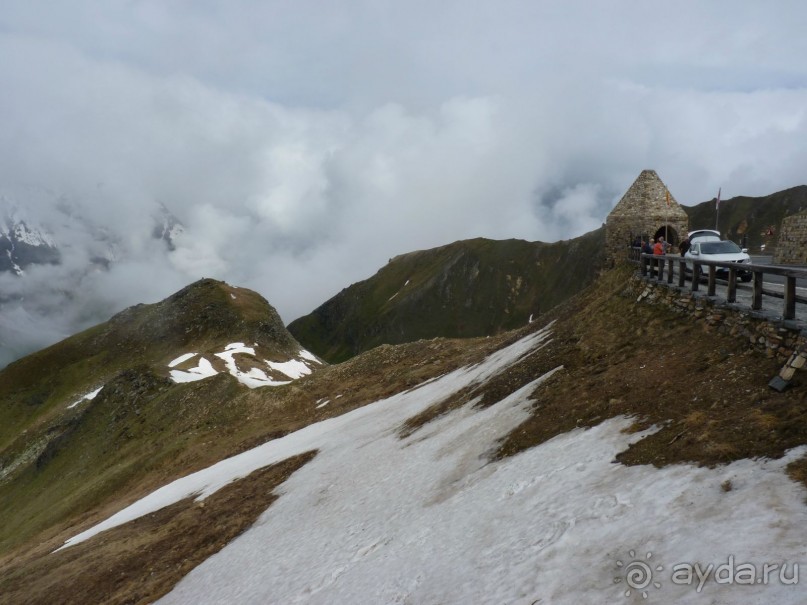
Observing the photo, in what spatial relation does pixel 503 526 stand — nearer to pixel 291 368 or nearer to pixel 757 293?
pixel 757 293

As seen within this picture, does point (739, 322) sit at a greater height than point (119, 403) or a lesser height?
lesser

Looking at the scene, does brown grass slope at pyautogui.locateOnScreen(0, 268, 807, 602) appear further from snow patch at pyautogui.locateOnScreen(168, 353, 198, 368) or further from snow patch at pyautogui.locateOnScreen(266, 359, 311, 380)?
snow patch at pyautogui.locateOnScreen(168, 353, 198, 368)

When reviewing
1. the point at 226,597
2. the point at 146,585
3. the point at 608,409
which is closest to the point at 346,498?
the point at 226,597

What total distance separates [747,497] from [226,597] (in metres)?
11.8

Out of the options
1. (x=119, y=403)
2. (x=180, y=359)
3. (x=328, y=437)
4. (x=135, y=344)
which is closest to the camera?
(x=328, y=437)

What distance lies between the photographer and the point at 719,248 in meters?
29.3

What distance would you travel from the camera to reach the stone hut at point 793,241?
39.6 meters

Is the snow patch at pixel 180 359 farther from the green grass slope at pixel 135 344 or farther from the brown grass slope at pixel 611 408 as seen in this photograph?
the brown grass slope at pixel 611 408

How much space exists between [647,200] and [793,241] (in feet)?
47.2

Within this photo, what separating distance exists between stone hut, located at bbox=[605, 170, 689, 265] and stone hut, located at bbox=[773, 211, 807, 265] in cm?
1068

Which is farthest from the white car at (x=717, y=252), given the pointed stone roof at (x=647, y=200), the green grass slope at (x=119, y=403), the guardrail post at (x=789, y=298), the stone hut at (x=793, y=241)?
the green grass slope at (x=119, y=403)

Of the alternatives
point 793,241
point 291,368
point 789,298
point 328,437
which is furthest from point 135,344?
point 789,298

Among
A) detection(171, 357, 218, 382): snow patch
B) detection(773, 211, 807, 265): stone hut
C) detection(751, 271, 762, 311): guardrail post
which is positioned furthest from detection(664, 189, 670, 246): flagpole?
detection(171, 357, 218, 382): snow patch

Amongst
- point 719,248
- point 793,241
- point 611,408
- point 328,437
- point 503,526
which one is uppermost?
point 719,248
